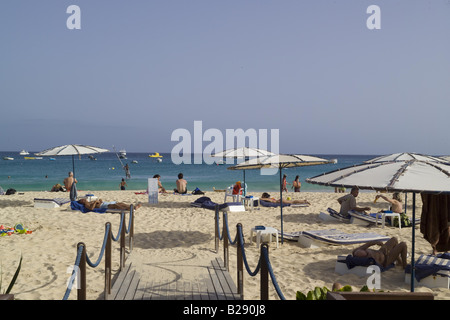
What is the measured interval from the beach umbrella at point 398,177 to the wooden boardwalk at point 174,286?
→ 2.03 metres

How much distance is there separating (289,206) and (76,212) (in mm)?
7653

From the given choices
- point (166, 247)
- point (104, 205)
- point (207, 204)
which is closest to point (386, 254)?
point (166, 247)

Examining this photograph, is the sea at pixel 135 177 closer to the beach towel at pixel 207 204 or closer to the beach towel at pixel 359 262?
the beach towel at pixel 207 204

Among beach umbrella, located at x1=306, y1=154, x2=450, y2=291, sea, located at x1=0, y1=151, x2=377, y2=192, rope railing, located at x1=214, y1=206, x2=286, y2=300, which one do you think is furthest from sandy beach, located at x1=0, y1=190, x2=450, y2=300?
sea, located at x1=0, y1=151, x2=377, y2=192

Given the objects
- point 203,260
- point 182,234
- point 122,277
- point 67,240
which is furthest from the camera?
point 182,234

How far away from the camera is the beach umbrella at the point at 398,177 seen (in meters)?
3.96

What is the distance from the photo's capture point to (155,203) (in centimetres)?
1533

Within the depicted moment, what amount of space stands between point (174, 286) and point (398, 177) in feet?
10.8

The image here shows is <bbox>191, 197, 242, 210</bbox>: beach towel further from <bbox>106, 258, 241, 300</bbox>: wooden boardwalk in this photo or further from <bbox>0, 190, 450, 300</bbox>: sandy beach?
<bbox>106, 258, 241, 300</bbox>: wooden boardwalk

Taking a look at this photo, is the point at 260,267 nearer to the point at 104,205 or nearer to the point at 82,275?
the point at 82,275

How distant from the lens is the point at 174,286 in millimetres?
5449

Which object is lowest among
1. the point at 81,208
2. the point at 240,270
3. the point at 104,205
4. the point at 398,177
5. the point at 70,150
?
the point at 81,208
